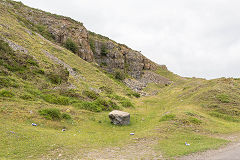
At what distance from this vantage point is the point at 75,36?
171ft

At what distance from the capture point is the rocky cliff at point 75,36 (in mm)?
48781

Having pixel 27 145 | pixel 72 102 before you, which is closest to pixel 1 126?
pixel 27 145

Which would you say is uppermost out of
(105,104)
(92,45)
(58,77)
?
(92,45)

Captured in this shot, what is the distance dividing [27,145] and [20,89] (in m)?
9.99

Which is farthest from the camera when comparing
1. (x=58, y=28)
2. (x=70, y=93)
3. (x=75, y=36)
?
(x=75, y=36)

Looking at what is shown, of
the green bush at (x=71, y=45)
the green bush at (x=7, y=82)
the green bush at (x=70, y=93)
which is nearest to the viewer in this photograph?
the green bush at (x=7, y=82)

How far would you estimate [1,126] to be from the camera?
10133mm

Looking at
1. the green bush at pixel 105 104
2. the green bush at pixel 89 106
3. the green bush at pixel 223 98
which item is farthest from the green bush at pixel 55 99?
the green bush at pixel 223 98

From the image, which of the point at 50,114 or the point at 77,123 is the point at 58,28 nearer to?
the point at 50,114

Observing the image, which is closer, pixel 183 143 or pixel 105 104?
pixel 183 143

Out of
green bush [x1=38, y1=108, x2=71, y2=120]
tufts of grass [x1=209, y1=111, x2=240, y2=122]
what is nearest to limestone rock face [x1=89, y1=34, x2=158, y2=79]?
tufts of grass [x1=209, y1=111, x2=240, y2=122]

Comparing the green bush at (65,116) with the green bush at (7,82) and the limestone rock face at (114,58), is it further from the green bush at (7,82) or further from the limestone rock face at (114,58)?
the limestone rock face at (114,58)

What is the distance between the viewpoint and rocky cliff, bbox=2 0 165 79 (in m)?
48.8

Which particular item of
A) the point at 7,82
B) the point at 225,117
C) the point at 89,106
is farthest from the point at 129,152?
the point at 7,82
